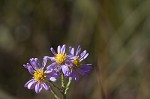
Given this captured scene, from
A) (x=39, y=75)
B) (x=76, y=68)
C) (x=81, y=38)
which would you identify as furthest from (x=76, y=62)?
(x=81, y=38)

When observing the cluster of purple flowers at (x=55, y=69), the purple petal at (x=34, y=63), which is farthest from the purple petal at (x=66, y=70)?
the purple petal at (x=34, y=63)

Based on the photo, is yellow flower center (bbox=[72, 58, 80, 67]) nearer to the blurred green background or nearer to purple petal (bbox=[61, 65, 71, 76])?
purple petal (bbox=[61, 65, 71, 76])

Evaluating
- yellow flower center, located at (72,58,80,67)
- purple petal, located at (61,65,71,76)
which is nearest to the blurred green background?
yellow flower center, located at (72,58,80,67)

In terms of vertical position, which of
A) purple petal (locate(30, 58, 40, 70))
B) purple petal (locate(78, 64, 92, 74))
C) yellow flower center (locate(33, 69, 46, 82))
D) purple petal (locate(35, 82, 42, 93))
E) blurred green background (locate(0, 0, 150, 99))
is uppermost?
blurred green background (locate(0, 0, 150, 99))

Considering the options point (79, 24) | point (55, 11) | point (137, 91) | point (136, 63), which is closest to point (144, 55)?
point (136, 63)

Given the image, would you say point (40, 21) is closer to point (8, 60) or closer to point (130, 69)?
point (8, 60)

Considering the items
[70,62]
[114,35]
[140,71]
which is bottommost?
[70,62]

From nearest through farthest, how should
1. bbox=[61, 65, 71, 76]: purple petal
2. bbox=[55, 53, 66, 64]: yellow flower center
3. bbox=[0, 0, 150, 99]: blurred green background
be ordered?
bbox=[61, 65, 71, 76]: purple petal < bbox=[55, 53, 66, 64]: yellow flower center < bbox=[0, 0, 150, 99]: blurred green background
